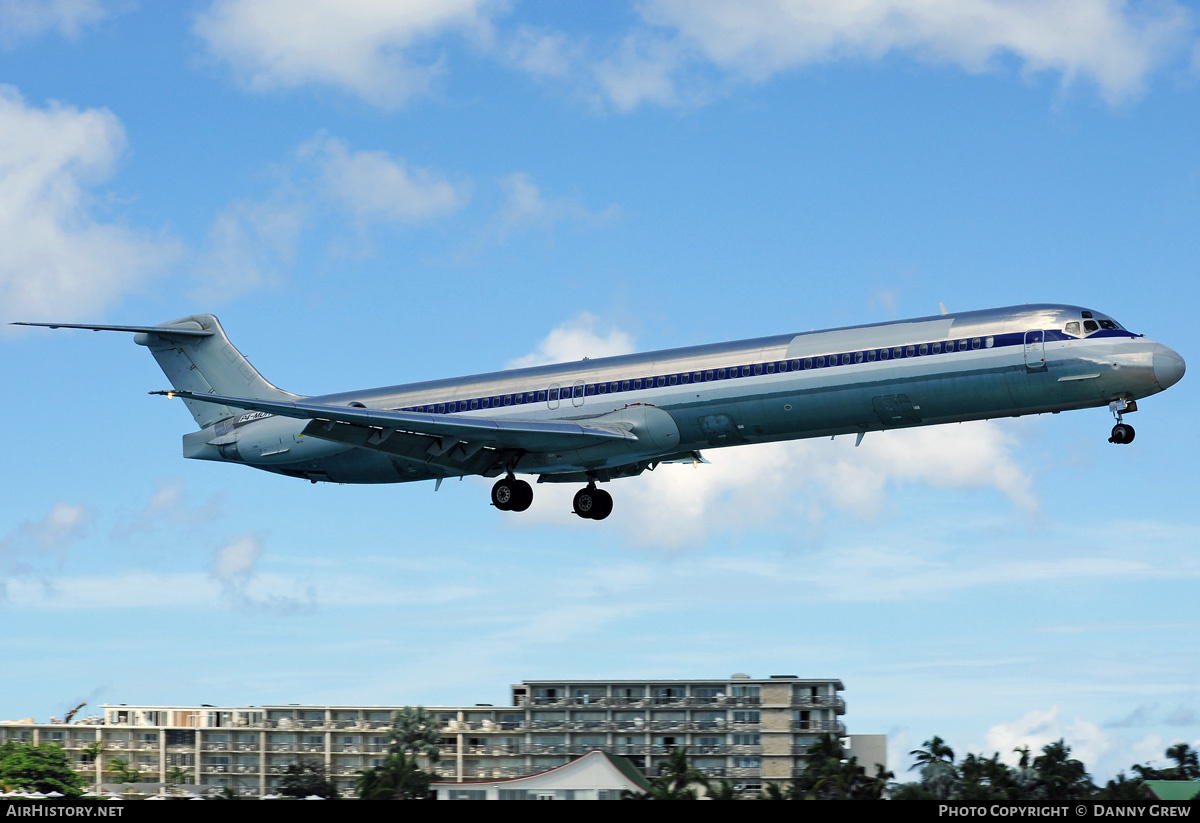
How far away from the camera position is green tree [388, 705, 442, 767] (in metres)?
82.3

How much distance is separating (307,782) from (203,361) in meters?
38.1

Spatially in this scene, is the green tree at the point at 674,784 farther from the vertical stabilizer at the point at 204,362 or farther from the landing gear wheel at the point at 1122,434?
the landing gear wheel at the point at 1122,434

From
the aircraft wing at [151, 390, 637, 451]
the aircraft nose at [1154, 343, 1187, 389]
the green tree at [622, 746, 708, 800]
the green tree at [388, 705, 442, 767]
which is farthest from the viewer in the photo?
the green tree at [388, 705, 442, 767]

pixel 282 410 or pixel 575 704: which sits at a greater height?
pixel 282 410

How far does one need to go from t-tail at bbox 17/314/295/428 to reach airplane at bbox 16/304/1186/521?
1759 millimetres

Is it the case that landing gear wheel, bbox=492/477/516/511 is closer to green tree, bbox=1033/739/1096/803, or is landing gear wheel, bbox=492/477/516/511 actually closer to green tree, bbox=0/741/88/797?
green tree, bbox=1033/739/1096/803

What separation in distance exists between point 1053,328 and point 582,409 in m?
13.3

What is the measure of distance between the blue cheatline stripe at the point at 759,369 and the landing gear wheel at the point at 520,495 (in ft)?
8.46

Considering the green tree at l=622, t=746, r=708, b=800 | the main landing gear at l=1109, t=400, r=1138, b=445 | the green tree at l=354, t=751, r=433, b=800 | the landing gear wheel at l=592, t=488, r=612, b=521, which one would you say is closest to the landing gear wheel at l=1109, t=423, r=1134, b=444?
the main landing gear at l=1109, t=400, r=1138, b=445

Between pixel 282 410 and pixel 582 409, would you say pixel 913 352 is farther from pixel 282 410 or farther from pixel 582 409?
pixel 282 410
